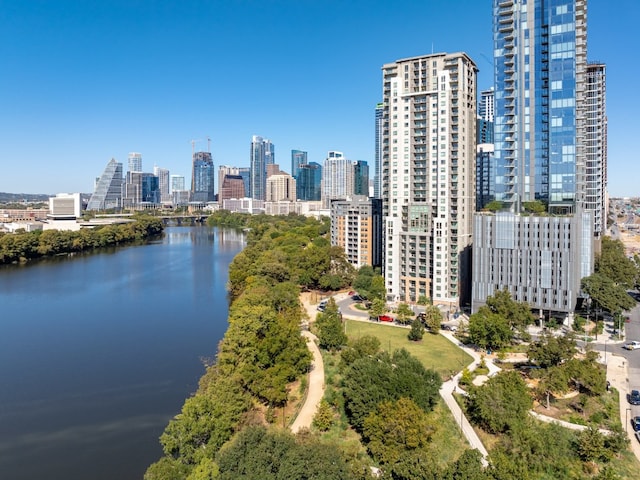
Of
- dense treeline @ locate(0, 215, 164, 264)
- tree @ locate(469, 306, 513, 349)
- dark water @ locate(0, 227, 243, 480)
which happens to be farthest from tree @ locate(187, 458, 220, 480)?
dense treeline @ locate(0, 215, 164, 264)

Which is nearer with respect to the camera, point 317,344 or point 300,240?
point 317,344

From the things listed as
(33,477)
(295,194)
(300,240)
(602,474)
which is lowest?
(33,477)

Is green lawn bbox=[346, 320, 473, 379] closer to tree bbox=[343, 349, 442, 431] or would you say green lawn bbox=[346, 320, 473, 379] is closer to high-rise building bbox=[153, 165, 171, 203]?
tree bbox=[343, 349, 442, 431]

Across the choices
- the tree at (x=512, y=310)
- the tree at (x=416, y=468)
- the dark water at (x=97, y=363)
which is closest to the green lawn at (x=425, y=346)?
A: the tree at (x=512, y=310)

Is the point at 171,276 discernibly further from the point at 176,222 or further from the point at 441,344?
the point at 176,222

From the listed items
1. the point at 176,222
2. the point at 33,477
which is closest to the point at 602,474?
the point at 33,477

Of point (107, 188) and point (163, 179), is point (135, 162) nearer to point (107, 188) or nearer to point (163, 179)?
point (163, 179)
